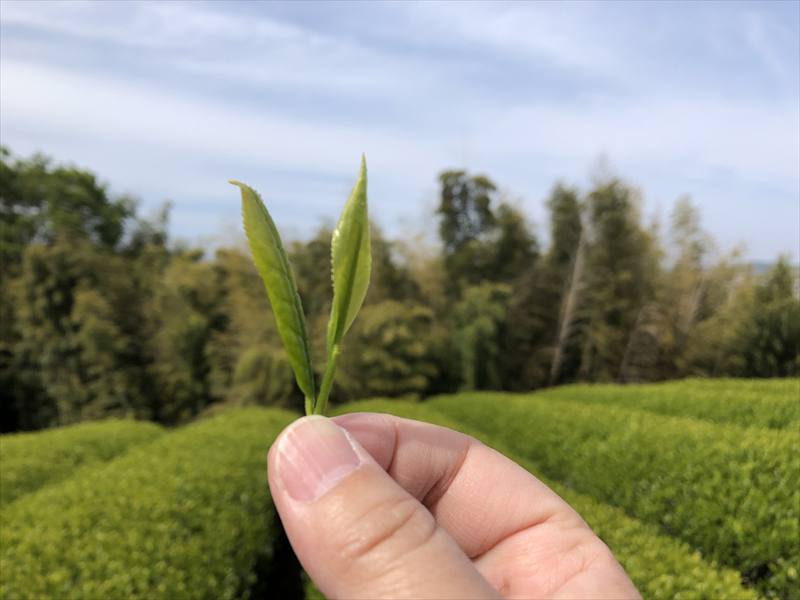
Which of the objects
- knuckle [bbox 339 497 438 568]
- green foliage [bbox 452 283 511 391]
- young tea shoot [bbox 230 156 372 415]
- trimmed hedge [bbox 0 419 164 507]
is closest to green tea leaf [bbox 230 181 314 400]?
young tea shoot [bbox 230 156 372 415]

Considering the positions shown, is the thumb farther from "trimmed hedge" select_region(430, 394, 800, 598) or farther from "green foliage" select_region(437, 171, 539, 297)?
"green foliage" select_region(437, 171, 539, 297)

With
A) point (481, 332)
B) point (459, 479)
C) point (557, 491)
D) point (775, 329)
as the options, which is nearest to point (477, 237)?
point (481, 332)

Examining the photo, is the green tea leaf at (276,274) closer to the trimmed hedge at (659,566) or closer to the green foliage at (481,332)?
the trimmed hedge at (659,566)

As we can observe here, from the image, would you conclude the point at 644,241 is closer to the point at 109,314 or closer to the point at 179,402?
the point at 179,402

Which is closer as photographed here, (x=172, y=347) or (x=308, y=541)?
(x=308, y=541)

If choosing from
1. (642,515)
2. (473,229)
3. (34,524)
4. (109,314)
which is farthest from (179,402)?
(642,515)

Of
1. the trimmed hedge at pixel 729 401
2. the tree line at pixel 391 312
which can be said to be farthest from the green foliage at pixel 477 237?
the trimmed hedge at pixel 729 401
